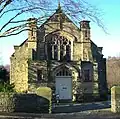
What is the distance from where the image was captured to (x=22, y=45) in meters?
40.1

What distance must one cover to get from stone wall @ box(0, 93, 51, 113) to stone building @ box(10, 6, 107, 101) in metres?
14.5

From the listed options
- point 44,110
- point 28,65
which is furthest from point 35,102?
point 28,65

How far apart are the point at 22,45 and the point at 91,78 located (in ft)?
27.7

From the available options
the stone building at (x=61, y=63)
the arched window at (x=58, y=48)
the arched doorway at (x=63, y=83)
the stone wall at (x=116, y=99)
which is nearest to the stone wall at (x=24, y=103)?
the stone wall at (x=116, y=99)

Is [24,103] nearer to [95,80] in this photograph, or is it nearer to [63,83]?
[63,83]

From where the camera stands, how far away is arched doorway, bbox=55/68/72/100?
38.8m

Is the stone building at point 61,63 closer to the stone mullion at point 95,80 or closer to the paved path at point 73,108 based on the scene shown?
the stone mullion at point 95,80

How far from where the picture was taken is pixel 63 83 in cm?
3897

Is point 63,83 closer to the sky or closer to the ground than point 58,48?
closer to the ground

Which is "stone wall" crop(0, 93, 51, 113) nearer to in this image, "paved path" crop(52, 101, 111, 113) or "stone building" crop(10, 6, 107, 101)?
"paved path" crop(52, 101, 111, 113)

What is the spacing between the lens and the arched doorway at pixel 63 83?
3878cm

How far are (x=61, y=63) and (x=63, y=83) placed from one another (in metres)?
2.21

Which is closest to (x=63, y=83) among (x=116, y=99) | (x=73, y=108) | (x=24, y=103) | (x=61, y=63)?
(x=61, y=63)

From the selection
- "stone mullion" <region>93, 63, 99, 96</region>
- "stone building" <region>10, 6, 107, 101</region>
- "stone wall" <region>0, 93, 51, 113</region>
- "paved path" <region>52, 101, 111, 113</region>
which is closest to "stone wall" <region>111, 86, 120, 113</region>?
"paved path" <region>52, 101, 111, 113</region>
